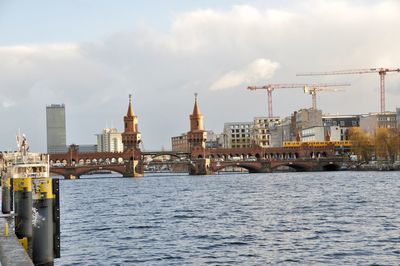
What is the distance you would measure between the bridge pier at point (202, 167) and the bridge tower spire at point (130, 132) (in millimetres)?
16843

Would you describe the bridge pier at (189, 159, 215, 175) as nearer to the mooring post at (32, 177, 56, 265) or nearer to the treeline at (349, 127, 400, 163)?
the treeline at (349, 127, 400, 163)

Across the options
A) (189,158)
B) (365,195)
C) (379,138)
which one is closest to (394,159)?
(379,138)

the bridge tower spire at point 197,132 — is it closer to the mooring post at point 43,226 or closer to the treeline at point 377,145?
the treeline at point 377,145

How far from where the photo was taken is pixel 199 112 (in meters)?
195

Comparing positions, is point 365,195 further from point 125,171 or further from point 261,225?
point 125,171

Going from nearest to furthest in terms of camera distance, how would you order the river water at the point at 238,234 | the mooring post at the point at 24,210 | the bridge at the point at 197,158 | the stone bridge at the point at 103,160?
the mooring post at the point at 24,210
the river water at the point at 238,234
the bridge at the point at 197,158
the stone bridge at the point at 103,160

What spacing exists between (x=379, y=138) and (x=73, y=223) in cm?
11751

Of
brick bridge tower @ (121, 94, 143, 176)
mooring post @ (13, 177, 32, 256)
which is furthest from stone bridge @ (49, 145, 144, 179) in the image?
mooring post @ (13, 177, 32, 256)

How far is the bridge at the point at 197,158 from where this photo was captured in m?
173

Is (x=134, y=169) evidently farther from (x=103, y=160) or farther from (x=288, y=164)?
(x=288, y=164)

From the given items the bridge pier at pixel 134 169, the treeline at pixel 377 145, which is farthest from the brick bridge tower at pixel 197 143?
the treeline at pixel 377 145

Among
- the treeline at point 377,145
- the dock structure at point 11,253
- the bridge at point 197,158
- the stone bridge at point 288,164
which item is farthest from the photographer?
the stone bridge at point 288,164

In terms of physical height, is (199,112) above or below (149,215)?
above

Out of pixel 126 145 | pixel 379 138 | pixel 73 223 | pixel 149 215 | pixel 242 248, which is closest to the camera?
pixel 242 248
